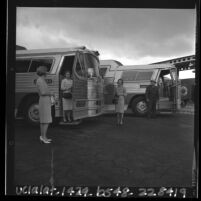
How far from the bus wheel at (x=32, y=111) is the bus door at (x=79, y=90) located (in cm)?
41

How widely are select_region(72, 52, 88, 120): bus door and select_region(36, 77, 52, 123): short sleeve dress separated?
274mm

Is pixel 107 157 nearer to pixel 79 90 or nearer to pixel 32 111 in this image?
pixel 79 90

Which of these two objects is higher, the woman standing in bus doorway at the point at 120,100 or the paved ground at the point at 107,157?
the woman standing in bus doorway at the point at 120,100

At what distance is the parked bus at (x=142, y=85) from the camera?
2752 mm

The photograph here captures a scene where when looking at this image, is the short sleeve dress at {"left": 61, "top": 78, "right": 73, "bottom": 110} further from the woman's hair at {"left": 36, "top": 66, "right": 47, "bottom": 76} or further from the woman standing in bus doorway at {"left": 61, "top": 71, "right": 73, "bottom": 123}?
the woman's hair at {"left": 36, "top": 66, "right": 47, "bottom": 76}

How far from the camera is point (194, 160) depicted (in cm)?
257

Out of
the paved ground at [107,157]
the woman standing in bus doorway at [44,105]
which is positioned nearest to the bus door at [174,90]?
the paved ground at [107,157]

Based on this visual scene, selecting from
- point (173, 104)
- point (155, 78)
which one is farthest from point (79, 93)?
point (173, 104)

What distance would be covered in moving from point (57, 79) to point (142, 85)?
3.15 ft

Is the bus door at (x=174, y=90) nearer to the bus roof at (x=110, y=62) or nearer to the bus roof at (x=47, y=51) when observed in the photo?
the bus roof at (x=110, y=62)

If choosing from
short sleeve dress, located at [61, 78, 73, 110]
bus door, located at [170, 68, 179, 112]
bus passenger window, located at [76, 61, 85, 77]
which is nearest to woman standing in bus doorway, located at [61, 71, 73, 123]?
short sleeve dress, located at [61, 78, 73, 110]
